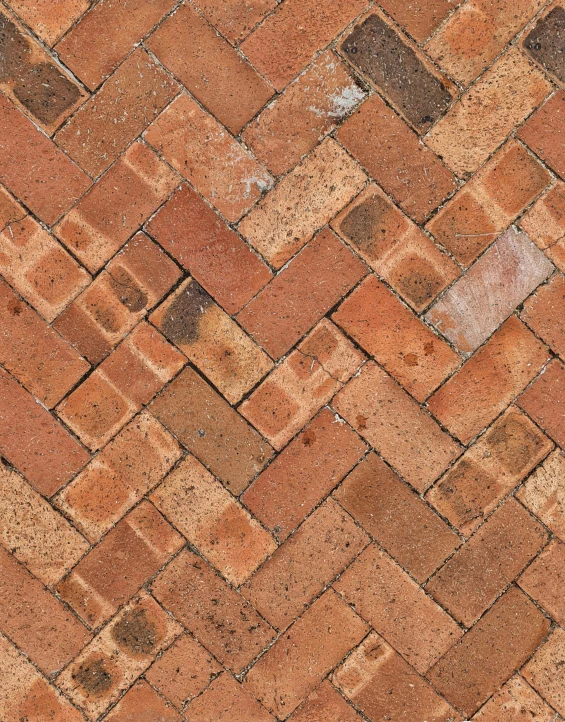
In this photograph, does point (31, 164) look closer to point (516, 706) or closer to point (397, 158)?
point (397, 158)

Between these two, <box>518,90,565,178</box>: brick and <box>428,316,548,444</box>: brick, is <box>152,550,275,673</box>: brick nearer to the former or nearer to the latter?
<box>428,316,548,444</box>: brick

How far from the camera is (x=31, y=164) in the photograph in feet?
6.60

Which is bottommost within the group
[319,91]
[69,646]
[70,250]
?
[69,646]

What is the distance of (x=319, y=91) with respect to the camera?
6.55ft

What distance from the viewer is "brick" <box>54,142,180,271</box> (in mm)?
2010

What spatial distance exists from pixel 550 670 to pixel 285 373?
5.14 feet

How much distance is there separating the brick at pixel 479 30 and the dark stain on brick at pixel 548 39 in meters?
0.06


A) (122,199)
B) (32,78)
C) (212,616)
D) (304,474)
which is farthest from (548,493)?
(32,78)

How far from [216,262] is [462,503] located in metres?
1.35

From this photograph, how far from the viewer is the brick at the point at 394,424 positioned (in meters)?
2.05

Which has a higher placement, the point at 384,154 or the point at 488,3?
the point at 488,3

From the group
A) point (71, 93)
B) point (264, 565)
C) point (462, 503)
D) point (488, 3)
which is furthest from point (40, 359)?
point (488, 3)

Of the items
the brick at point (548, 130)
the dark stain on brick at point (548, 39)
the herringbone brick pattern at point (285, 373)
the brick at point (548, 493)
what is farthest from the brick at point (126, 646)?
→ the dark stain on brick at point (548, 39)

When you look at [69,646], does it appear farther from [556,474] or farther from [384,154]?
[384,154]
